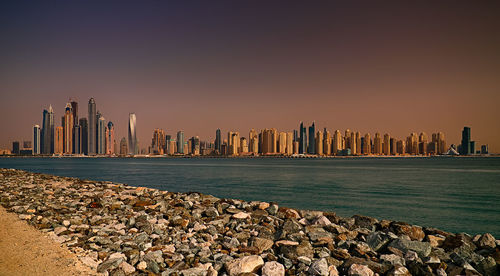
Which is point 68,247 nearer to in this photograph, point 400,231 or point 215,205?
point 215,205

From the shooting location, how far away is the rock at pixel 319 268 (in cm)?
803

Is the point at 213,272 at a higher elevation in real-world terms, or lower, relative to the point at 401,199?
higher

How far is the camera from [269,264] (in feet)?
27.3

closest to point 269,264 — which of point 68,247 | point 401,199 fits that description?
point 68,247

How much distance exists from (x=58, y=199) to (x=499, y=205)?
39.7 metres

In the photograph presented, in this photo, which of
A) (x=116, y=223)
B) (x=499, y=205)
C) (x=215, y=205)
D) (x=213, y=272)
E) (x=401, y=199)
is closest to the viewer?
(x=213, y=272)

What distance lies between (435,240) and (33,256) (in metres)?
13.3

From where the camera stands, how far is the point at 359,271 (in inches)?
309

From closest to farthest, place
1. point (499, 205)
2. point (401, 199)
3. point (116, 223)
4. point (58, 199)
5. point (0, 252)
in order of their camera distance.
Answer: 1. point (0, 252)
2. point (116, 223)
3. point (58, 199)
4. point (499, 205)
5. point (401, 199)

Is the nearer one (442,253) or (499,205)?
(442,253)

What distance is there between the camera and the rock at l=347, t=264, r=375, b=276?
780cm

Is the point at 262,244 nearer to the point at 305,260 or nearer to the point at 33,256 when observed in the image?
the point at 305,260

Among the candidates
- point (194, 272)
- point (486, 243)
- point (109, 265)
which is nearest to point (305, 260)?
point (194, 272)

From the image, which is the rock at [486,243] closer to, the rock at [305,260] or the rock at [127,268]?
the rock at [305,260]
